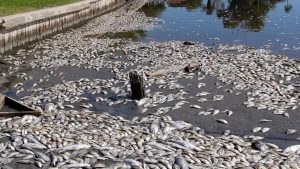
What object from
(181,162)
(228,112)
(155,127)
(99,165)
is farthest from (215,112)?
(99,165)

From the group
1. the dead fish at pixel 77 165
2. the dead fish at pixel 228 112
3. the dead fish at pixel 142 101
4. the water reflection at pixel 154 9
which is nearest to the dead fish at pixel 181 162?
the dead fish at pixel 77 165

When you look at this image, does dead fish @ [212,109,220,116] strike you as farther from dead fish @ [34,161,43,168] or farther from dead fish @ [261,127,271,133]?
dead fish @ [34,161,43,168]

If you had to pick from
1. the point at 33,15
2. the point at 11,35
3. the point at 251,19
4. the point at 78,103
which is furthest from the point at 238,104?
the point at 251,19

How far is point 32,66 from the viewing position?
20156mm

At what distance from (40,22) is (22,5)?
3.79 m

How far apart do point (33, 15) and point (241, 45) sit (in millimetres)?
12760

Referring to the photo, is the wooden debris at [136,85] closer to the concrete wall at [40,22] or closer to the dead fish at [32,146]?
the dead fish at [32,146]

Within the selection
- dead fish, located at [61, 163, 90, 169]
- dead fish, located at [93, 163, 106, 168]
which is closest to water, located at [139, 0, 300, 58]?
dead fish, located at [93, 163, 106, 168]

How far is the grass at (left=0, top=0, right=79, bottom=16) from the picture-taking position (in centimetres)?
2715

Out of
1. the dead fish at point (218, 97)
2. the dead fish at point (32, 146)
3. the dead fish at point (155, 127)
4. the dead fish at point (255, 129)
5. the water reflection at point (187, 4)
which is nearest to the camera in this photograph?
the dead fish at point (32, 146)

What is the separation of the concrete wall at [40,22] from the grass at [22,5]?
135cm

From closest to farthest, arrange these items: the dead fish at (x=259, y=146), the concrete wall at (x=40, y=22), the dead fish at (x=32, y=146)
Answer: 1. the dead fish at (x=32, y=146)
2. the dead fish at (x=259, y=146)
3. the concrete wall at (x=40, y=22)

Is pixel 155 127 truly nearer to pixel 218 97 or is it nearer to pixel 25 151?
pixel 25 151

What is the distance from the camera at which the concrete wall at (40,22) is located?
76.8ft
